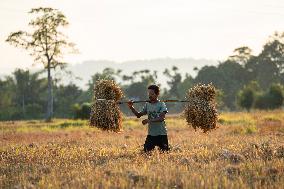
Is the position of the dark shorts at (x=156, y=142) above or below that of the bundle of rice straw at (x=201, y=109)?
below

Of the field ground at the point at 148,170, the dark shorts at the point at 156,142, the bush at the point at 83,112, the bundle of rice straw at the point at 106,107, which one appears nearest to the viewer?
the field ground at the point at 148,170

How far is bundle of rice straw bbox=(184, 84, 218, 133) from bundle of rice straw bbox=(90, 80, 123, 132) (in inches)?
71.4

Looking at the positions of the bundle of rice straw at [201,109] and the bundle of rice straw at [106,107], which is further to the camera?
Answer: the bundle of rice straw at [201,109]

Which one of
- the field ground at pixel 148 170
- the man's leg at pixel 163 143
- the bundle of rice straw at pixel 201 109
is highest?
the bundle of rice straw at pixel 201 109

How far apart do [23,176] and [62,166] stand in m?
1.39

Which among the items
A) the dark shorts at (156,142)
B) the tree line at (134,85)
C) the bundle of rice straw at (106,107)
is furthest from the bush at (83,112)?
the dark shorts at (156,142)

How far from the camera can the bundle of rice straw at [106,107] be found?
13.3m

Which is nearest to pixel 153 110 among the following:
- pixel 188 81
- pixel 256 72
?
pixel 188 81

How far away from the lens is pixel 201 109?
13.5 metres

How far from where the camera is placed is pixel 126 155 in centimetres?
1256

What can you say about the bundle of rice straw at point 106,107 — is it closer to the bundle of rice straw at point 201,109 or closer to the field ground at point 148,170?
the field ground at point 148,170

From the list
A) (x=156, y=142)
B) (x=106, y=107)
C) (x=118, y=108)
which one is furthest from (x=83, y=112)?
(x=156, y=142)

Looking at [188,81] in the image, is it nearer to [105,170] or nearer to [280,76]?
[280,76]

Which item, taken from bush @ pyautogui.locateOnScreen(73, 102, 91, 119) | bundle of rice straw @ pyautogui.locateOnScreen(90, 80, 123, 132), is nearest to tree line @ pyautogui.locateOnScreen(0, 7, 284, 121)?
bush @ pyautogui.locateOnScreen(73, 102, 91, 119)
